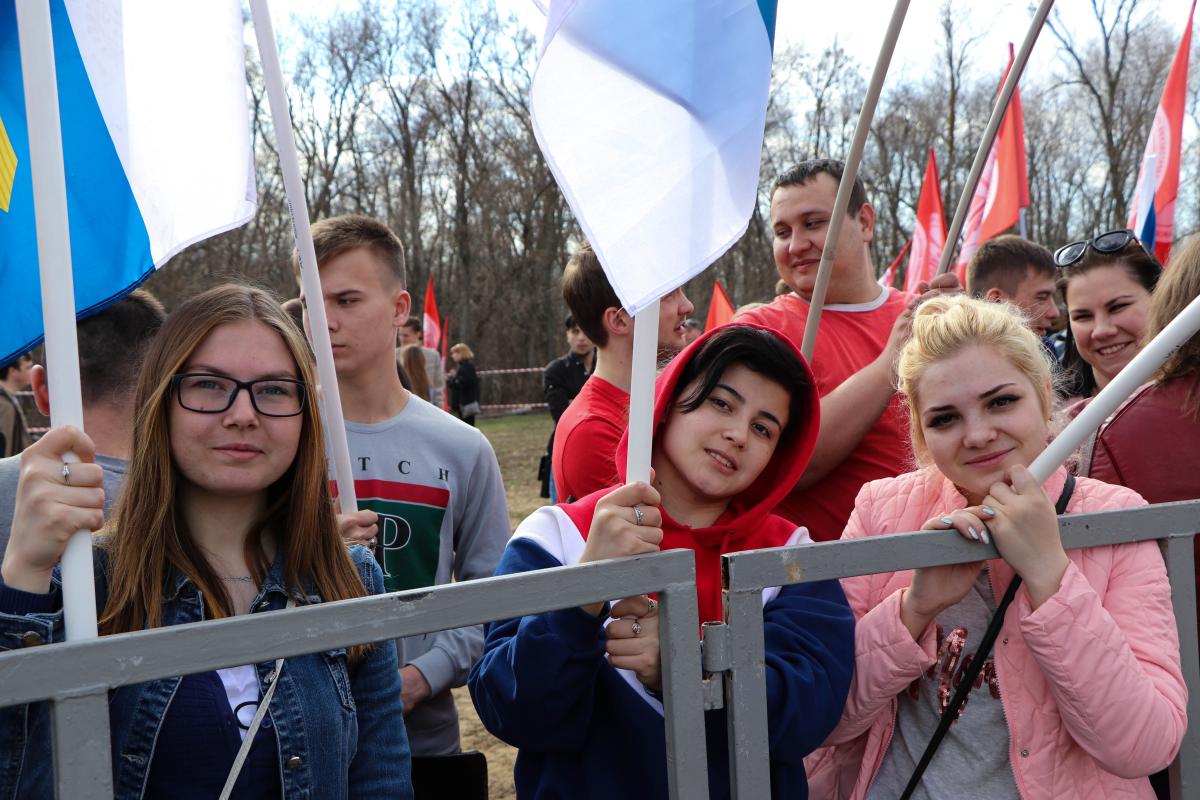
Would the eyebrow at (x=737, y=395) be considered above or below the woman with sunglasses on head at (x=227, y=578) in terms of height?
above

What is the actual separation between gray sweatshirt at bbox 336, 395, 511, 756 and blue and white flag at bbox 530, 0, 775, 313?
4.19ft

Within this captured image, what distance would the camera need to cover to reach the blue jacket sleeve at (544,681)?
159 centimetres

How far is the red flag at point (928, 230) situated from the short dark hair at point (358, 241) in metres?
7.95

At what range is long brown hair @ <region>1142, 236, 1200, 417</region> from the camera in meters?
2.18

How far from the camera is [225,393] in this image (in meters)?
1.78

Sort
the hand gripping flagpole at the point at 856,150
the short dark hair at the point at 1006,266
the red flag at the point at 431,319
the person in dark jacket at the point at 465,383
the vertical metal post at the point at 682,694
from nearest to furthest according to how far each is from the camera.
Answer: the vertical metal post at the point at 682,694 → the hand gripping flagpole at the point at 856,150 → the short dark hair at the point at 1006,266 → the person in dark jacket at the point at 465,383 → the red flag at the point at 431,319

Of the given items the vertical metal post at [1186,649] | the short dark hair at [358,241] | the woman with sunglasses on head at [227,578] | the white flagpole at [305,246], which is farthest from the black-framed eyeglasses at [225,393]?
the vertical metal post at [1186,649]

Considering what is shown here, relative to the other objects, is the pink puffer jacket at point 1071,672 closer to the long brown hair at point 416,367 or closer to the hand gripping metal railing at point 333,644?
the hand gripping metal railing at point 333,644

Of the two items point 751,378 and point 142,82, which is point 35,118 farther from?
point 751,378

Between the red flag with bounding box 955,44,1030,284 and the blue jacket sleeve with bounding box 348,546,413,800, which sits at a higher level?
the red flag with bounding box 955,44,1030,284

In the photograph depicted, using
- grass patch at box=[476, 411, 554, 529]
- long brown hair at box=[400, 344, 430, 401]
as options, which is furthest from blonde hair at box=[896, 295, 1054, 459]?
long brown hair at box=[400, 344, 430, 401]

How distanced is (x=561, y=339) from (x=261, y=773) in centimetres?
3134

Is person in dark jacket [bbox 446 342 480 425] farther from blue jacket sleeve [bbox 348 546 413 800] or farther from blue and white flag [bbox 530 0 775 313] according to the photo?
blue and white flag [bbox 530 0 775 313]

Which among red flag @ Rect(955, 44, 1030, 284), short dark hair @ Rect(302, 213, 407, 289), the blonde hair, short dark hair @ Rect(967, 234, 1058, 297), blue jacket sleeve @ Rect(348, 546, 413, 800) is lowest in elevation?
blue jacket sleeve @ Rect(348, 546, 413, 800)
